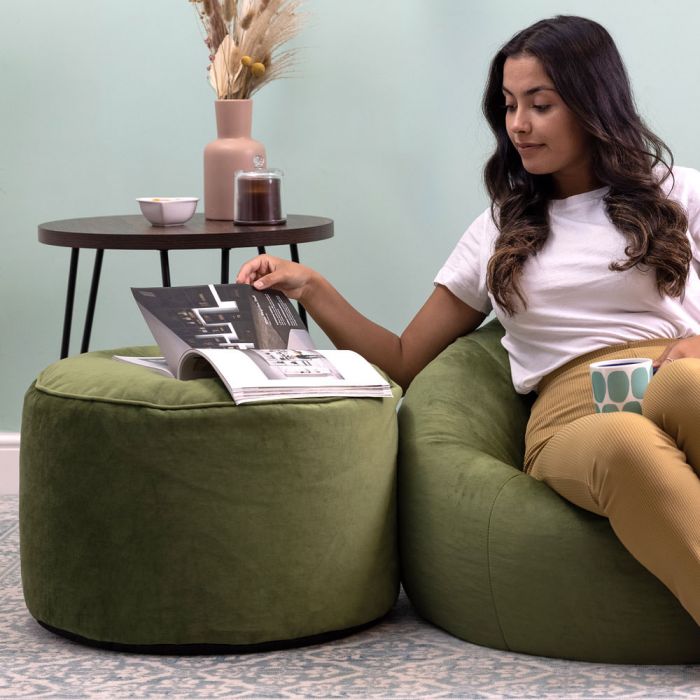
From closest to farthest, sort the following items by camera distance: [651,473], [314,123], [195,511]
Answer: [651,473] → [195,511] → [314,123]

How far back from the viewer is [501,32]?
2.81m

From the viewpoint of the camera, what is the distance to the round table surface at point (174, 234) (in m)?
2.28

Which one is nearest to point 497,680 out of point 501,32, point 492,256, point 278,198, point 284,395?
point 284,395

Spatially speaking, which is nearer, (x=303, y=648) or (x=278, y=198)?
(x=303, y=648)

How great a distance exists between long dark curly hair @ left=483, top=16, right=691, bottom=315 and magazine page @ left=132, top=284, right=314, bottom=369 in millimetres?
374

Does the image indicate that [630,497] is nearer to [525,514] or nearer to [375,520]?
[525,514]

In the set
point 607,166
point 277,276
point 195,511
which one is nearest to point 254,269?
point 277,276

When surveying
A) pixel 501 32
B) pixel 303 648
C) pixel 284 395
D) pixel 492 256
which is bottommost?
pixel 303 648

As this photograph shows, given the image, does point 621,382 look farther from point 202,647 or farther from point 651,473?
point 202,647

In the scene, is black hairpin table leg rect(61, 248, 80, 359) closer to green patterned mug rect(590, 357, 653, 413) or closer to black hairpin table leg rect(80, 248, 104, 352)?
black hairpin table leg rect(80, 248, 104, 352)

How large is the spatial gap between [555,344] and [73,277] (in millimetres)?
1069

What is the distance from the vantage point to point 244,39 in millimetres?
2484

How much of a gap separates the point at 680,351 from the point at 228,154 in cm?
108

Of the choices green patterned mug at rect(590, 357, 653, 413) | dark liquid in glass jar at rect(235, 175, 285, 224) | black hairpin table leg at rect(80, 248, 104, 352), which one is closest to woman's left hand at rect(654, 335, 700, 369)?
green patterned mug at rect(590, 357, 653, 413)
